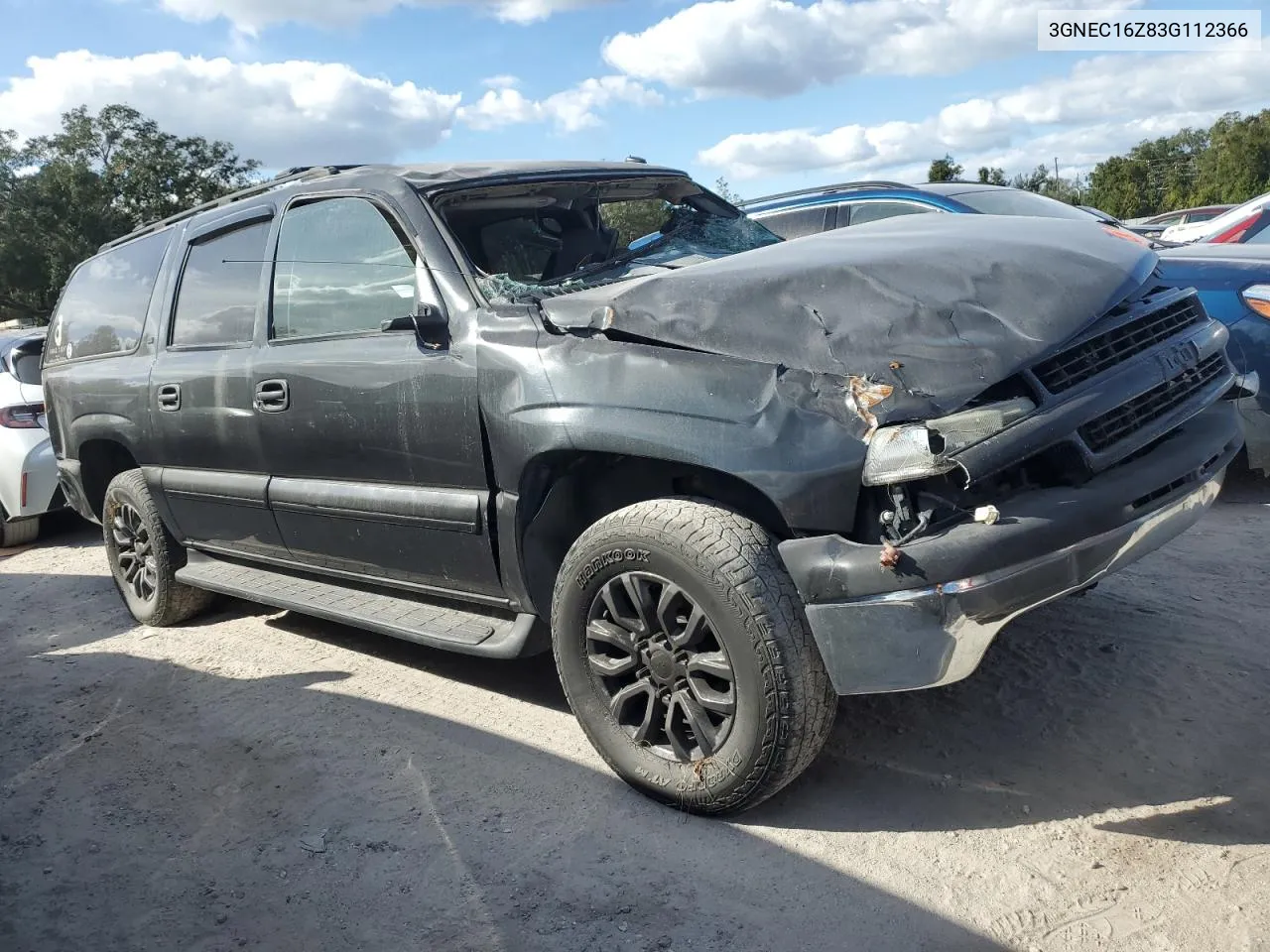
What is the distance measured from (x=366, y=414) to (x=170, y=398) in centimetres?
150

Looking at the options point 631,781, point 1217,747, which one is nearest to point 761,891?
point 631,781

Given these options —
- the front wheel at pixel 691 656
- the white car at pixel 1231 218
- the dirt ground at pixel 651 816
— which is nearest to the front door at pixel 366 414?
the front wheel at pixel 691 656

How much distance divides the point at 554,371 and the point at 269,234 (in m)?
1.81

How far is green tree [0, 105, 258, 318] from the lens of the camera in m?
34.9

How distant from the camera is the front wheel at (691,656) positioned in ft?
8.51

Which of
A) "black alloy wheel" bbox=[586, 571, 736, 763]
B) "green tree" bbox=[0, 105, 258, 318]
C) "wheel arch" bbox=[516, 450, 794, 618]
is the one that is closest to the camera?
"black alloy wheel" bbox=[586, 571, 736, 763]

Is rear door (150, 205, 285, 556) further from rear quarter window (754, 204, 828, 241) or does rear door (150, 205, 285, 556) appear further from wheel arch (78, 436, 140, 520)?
rear quarter window (754, 204, 828, 241)

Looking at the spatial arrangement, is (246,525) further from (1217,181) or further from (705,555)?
(1217,181)

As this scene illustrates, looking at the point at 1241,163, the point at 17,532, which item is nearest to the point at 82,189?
the point at 17,532

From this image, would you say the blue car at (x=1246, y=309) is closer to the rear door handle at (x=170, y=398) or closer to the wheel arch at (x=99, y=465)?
the rear door handle at (x=170, y=398)

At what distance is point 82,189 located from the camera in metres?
36.7

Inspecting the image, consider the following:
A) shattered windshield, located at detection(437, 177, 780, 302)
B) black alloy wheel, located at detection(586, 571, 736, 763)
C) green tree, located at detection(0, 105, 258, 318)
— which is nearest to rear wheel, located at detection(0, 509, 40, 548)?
shattered windshield, located at detection(437, 177, 780, 302)

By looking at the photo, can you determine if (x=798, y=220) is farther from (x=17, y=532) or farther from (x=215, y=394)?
(x=17, y=532)

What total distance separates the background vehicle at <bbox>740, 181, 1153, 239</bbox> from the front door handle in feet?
13.7
